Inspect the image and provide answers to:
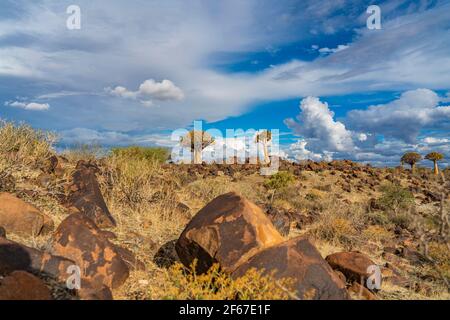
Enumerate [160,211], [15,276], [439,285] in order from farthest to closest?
[160,211] < [439,285] < [15,276]

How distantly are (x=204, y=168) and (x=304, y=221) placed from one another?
13.3 metres

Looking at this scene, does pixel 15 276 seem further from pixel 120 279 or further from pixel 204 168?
pixel 204 168

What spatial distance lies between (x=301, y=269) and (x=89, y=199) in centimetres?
501

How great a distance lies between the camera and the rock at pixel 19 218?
21.7 feet

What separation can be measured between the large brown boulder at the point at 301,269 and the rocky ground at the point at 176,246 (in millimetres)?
13

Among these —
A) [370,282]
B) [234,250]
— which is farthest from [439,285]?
[234,250]

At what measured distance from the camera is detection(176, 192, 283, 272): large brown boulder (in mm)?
5249

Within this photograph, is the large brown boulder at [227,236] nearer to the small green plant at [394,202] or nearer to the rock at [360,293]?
the rock at [360,293]

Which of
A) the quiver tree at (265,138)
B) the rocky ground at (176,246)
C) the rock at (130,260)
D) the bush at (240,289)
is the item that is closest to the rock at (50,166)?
the rocky ground at (176,246)

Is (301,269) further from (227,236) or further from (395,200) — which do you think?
(395,200)

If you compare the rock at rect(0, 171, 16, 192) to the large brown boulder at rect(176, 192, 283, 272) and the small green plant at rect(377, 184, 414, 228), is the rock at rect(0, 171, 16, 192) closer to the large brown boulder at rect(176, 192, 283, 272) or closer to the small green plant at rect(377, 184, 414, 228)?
the large brown boulder at rect(176, 192, 283, 272)

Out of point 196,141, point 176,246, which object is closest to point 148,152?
point 196,141

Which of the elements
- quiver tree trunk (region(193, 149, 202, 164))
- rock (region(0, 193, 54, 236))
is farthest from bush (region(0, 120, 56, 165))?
quiver tree trunk (region(193, 149, 202, 164))
